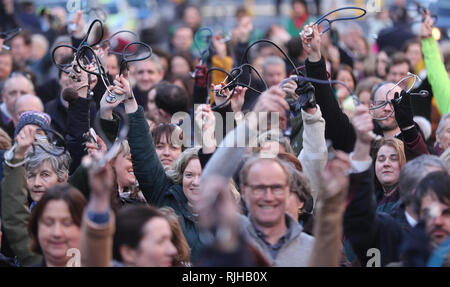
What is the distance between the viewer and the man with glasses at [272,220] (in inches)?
161

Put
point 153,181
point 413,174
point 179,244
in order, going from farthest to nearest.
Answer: point 153,181
point 413,174
point 179,244

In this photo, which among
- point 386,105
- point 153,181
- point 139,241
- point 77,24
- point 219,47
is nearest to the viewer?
point 139,241

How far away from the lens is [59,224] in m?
4.08

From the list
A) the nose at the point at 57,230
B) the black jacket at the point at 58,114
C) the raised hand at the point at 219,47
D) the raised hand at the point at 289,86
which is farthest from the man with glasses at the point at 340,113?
the raised hand at the point at 219,47

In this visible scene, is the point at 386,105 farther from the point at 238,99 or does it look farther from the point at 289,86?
the point at 289,86

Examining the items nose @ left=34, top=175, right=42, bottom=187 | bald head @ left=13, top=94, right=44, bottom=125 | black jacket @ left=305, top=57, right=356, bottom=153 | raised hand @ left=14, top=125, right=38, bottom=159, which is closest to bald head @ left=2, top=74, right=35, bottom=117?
bald head @ left=13, top=94, right=44, bottom=125

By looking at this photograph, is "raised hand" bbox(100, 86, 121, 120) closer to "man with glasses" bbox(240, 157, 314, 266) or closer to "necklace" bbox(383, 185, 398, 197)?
"man with glasses" bbox(240, 157, 314, 266)

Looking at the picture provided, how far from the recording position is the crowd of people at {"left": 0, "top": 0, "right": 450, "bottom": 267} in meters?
3.62

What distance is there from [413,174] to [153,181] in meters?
1.61

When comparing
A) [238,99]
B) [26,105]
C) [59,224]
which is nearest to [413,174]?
[238,99]

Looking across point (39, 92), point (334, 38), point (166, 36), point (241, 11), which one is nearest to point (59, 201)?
point (39, 92)

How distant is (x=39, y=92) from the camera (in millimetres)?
9070

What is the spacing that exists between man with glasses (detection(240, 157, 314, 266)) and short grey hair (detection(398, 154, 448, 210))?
2.25ft
